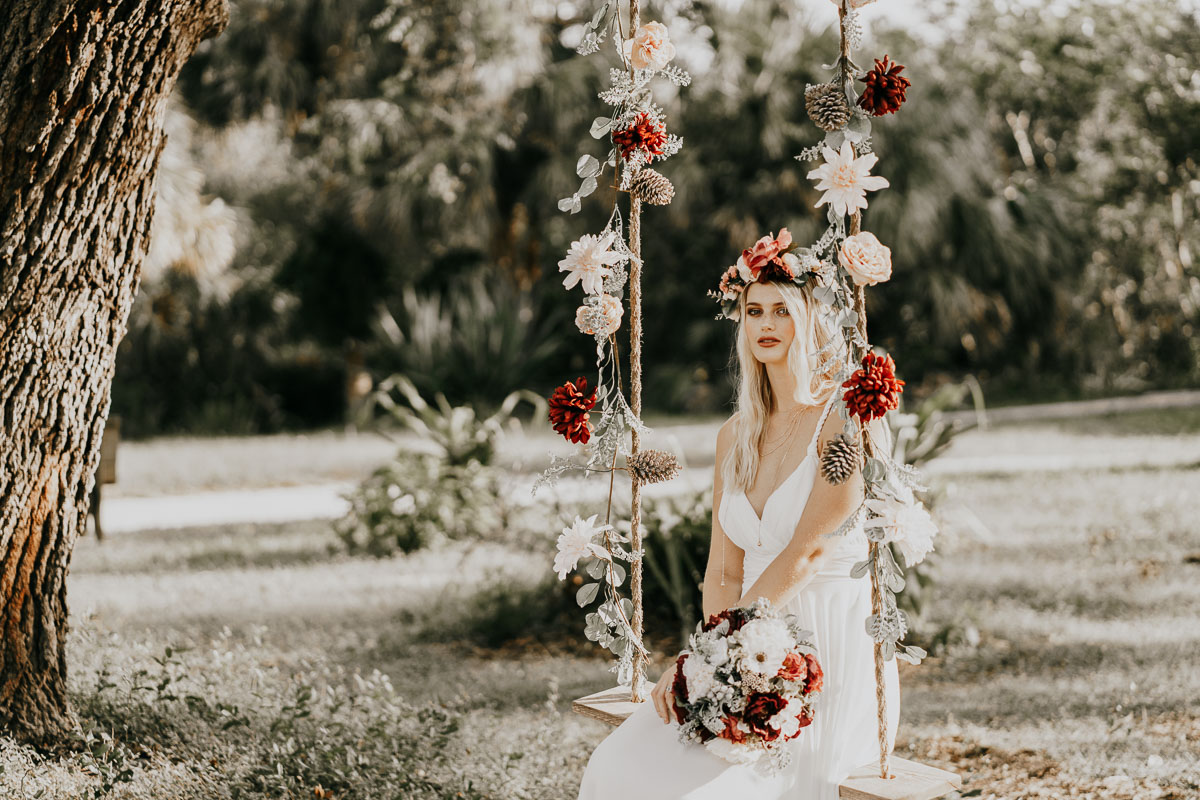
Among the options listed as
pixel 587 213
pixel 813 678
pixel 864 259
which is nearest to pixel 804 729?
pixel 813 678

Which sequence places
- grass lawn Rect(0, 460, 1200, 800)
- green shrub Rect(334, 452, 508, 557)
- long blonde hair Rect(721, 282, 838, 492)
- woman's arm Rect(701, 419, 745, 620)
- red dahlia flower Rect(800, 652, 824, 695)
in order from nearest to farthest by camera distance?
red dahlia flower Rect(800, 652, 824, 695) → long blonde hair Rect(721, 282, 838, 492) → woman's arm Rect(701, 419, 745, 620) → grass lawn Rect(0, 460, 1200, 800) → green shrub Rect(334, 452, 508, 557)

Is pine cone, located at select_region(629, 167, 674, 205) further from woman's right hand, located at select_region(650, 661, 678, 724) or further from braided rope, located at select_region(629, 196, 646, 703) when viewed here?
woman's right hand, located at select_region(650, 661, 678, 724)

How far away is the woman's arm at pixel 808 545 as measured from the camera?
2.73 metres

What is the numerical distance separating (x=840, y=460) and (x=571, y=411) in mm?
699

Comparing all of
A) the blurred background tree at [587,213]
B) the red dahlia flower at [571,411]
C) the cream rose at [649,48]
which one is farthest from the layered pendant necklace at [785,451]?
the blurred background tree at [587,213]

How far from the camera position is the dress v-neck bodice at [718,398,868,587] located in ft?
9.30

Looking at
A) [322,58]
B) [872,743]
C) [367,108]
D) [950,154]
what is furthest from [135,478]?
[950,154]

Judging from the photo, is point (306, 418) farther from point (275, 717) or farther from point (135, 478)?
point (275, 717)

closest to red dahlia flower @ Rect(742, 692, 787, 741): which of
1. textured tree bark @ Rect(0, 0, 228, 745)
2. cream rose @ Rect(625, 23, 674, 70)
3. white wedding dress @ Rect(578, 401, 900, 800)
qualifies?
white wedding dress @ Rect(578, 401, 900, 800)

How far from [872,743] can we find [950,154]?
13.6 metres

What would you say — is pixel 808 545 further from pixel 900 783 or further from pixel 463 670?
pixel 463 670

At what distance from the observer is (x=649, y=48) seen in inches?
112

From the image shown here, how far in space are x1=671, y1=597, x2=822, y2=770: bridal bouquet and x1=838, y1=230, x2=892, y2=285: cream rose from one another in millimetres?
725

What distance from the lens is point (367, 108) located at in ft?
46.5
